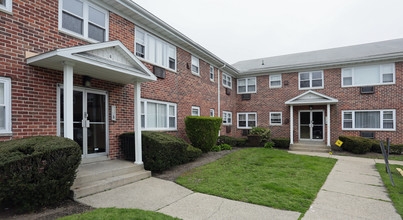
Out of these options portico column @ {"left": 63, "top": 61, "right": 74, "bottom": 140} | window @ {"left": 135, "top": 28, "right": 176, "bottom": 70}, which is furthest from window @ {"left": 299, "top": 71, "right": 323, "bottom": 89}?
portico column @ {"left": 63, "top": 61, "right": 74, "bottom": 140}

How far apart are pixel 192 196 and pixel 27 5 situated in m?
5.99

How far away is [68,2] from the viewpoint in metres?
5.80

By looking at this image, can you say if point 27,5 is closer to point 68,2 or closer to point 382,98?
point 68,2

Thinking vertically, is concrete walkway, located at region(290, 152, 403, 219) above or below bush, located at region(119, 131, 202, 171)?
below

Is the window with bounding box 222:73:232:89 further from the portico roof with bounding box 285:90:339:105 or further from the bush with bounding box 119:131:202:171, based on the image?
the bush with bounding box 119:131:202:171

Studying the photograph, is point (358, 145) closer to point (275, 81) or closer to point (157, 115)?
point (275, 81)

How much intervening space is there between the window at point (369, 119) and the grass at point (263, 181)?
7.18m

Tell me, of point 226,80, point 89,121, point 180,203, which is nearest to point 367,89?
point 226,80

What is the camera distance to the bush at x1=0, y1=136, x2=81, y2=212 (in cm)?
325

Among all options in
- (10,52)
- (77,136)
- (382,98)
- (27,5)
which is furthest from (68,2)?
(382,98)

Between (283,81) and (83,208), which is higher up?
(283,81)

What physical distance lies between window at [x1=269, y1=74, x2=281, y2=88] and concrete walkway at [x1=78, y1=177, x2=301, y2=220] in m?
12.4

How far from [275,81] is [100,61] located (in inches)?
516

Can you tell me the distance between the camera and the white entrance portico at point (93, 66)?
4.56 m
